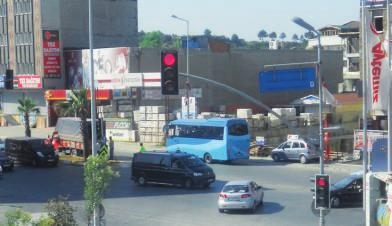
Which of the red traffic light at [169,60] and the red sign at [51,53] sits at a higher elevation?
the red sign at [51,53]

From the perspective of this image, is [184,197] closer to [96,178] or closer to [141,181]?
[141,181]

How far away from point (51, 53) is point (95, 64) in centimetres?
629

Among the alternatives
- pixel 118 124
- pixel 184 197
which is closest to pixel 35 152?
pixel 184 197

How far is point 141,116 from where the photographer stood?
61.1 meters

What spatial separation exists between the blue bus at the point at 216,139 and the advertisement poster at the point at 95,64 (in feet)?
71.0

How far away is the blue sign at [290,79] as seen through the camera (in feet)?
88.4

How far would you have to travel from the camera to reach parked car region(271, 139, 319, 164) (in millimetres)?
46969

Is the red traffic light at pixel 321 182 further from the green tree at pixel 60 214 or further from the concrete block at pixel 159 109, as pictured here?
the concrete block at pixel 159 109

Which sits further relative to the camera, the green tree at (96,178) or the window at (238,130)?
the window at (238,130)

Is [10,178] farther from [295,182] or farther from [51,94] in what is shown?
[51,94]

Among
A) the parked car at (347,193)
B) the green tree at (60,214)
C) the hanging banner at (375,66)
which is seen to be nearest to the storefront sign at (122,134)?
the parked car at (347,193)

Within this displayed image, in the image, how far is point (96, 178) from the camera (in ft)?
68.7

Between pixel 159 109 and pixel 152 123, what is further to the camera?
pixel 152 123

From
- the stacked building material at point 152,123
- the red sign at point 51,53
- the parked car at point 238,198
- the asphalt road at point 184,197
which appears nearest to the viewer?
the asphalt road at point 184,197
